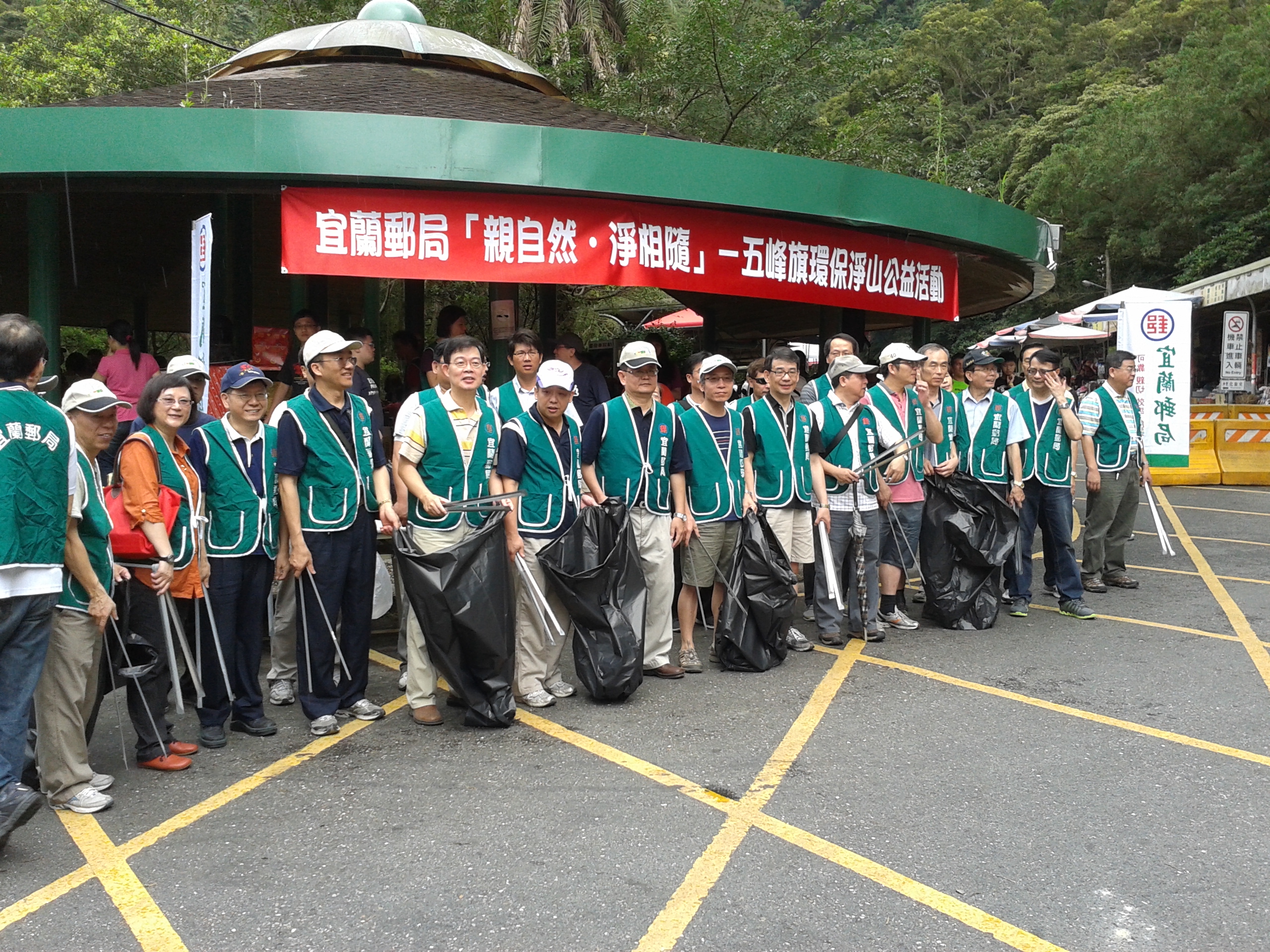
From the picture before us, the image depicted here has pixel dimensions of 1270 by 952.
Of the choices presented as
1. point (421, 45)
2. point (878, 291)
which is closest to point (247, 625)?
point (878, 291)

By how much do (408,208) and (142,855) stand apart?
5.32m

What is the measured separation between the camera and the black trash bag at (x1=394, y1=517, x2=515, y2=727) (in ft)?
15.8

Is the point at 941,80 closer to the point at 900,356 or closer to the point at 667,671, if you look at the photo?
the point at 900,356

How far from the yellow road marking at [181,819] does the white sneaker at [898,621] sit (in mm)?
3310

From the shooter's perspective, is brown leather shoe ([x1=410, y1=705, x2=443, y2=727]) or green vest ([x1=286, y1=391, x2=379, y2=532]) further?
brown leather shoe ([x1=410, y1=705, x2=443, y2=727])

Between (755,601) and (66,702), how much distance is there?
335 cm

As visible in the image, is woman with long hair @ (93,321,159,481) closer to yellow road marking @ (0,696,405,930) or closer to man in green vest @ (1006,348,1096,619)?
yellow road marking @ (0,696,405,930)

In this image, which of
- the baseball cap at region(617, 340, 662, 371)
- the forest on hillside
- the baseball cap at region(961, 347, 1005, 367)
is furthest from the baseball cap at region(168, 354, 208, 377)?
the forest on hillside

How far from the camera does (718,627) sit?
5988 mm

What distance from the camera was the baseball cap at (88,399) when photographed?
4074 mm

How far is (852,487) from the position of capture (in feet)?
21.6

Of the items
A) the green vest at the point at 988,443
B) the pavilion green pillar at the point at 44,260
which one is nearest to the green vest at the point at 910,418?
the green vest at the point at 988,443

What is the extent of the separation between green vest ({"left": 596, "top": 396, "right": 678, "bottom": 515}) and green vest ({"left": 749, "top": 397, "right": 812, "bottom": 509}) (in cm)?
76

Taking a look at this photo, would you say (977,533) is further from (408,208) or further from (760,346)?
(760,346)
